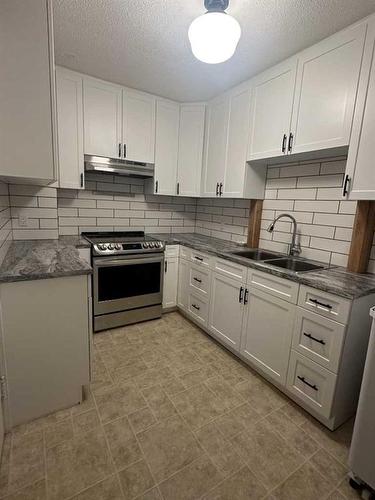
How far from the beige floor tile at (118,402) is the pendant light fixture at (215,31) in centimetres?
217

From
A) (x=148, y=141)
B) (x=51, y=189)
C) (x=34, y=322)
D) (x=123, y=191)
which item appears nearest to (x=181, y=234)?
(x=123, y=191)

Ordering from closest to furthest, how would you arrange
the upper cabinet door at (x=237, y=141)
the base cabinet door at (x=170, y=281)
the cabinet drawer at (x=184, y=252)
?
the upper cabinet door at (x=237, y=141), the cabinet drawer at (x=184, y=252), the base cabinet door at (x=170, y=281)

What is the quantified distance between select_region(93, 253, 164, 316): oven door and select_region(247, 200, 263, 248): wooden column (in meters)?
0.96

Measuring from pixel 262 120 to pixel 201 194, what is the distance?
1.06 m

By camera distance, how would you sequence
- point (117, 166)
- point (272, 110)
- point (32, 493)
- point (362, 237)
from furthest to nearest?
point (117, 166) → point (272, 110) → point (362, 237) → point (32, 493)

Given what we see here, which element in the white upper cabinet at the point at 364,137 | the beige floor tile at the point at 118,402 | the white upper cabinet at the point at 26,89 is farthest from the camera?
the beige floor tile at the point at 118,402

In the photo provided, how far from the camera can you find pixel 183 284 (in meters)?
2.85

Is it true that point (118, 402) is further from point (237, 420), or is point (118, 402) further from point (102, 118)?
point (102, 118)

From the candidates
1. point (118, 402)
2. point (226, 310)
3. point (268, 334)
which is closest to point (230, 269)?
point (226, 310)

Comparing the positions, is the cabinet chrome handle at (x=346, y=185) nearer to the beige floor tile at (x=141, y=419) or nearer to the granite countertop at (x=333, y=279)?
the granite countertop at (x=333, y=279)

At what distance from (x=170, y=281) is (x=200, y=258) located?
553 mm

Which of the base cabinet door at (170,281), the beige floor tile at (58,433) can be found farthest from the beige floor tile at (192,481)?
the base cabinet door at (170,281)

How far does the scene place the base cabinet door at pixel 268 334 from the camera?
1.70m

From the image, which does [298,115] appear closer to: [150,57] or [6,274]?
[150,57]
